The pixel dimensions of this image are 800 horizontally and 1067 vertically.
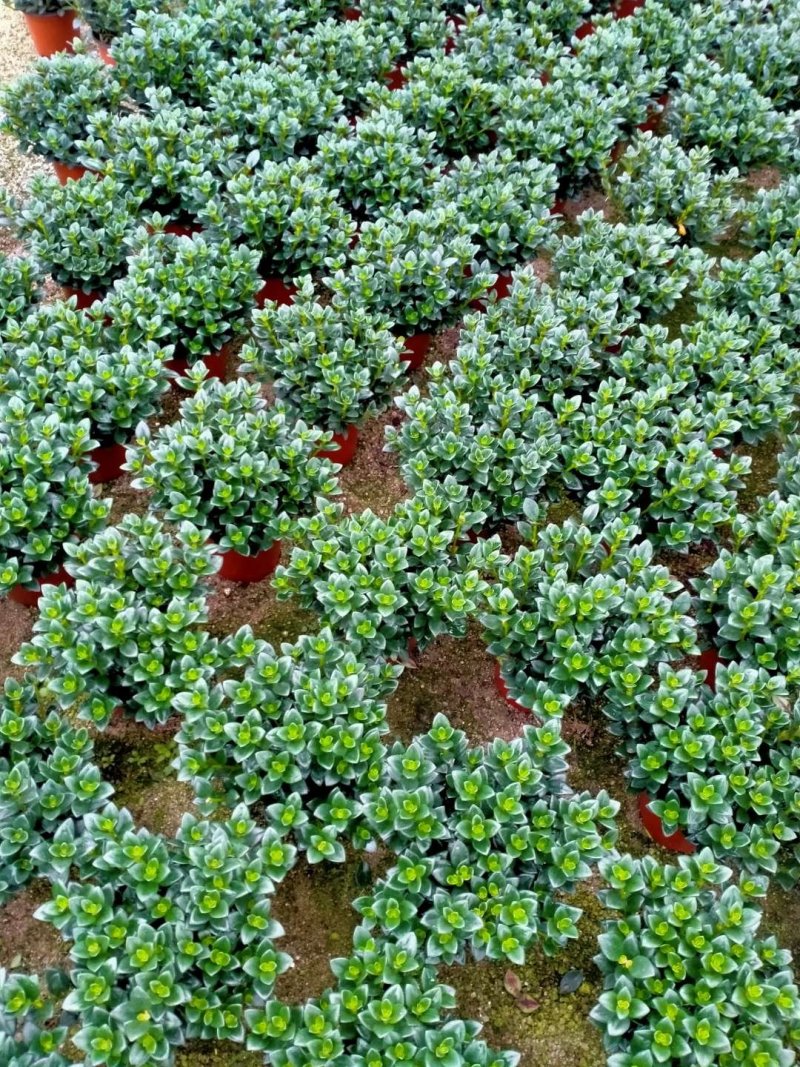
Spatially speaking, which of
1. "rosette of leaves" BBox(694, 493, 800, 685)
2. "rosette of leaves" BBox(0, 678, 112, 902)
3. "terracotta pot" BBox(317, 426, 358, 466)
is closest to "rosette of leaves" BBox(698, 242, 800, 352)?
"rosette of leaves" BBox(694, 493, 800, 685)

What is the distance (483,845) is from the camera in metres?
2.83

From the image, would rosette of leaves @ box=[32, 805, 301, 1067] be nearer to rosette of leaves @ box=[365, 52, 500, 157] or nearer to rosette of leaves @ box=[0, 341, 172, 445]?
rosette of leaves @ box=[0, 341, 172, 445]

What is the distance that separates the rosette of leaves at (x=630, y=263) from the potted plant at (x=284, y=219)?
44.3 inches

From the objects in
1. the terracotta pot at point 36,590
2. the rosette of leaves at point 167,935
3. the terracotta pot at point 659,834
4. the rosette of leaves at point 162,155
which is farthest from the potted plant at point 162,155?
the terracotta pot at point 659,834

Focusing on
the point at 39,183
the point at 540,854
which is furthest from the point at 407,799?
the point at 39,183

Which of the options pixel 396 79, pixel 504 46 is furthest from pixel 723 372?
pixel 396 79

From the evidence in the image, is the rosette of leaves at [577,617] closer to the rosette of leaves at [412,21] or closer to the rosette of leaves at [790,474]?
the rosette of leaves at [790,474]

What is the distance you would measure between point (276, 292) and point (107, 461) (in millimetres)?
1363

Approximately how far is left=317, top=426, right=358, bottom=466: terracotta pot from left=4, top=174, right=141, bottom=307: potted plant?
1.39 meters

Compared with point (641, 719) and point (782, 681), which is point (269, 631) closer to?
point (641, 719)

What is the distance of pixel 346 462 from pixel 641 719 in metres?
1.97

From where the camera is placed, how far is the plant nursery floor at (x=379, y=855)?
3.06 metres

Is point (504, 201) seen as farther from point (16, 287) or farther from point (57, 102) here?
point (57, 102)

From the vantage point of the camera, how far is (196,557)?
3.33 m
